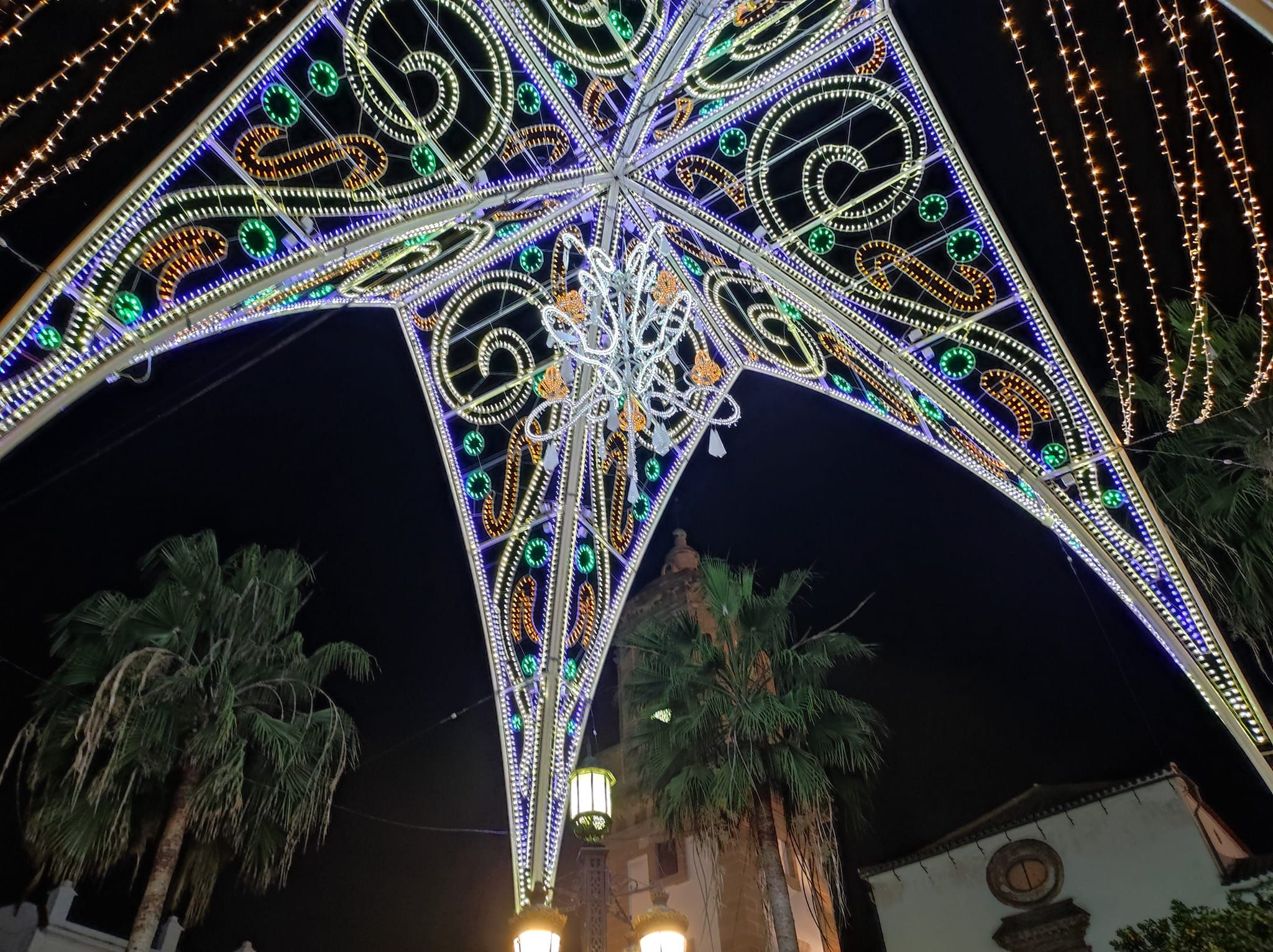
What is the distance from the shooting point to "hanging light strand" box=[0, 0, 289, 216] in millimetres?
5957

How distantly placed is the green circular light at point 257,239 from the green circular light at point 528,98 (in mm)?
3123

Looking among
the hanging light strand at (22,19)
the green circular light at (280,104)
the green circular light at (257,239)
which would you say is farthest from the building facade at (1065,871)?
the hanging light strand at (22,19)

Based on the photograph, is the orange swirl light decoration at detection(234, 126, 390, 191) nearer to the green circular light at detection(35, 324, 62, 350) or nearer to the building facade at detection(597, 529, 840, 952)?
the green circular light at detection(35, 324, 62, 350)

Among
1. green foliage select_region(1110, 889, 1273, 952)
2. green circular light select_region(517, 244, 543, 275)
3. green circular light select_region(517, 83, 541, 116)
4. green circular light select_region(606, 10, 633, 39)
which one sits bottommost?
green foliage select_region(1110, 889, 1273, 952)

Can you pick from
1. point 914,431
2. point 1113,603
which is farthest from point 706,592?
point 1113,603

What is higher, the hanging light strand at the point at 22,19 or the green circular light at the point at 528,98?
the green circular light at the point at 528,98

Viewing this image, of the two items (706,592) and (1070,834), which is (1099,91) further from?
(1070,834)

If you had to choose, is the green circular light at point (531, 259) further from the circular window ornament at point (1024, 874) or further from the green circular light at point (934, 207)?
the circular window ornament at point (1024, 874)

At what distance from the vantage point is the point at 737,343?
14102 millimetres

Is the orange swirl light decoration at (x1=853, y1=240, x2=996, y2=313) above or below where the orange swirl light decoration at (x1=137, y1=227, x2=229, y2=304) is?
above

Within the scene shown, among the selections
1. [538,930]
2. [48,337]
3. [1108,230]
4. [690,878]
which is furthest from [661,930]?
[690,878]

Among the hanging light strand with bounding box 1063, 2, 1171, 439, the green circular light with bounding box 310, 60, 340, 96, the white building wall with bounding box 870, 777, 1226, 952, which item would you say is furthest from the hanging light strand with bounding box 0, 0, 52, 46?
the white building wall with bounding box 870, 777, 1226, 952

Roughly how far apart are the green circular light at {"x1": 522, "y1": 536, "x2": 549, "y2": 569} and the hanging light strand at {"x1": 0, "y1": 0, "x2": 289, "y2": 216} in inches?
288

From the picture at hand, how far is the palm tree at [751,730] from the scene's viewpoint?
9.78 metres
